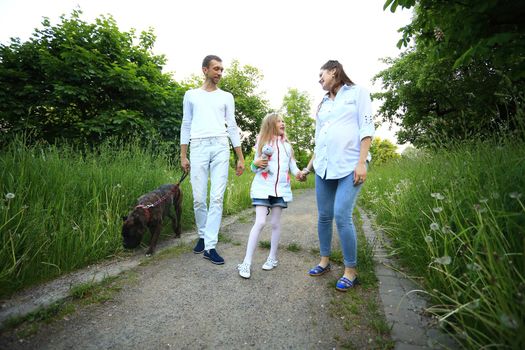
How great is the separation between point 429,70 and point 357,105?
15.1m

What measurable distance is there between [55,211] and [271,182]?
2.59 meters

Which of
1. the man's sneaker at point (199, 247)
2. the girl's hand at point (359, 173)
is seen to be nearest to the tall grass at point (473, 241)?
the girl's hand at point (359, 173)

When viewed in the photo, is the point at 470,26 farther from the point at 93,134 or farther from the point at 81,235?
the point at 93,134

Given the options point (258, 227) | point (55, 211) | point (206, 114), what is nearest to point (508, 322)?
point (258, 227)

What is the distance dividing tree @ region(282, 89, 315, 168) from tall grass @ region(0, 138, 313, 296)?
111ft

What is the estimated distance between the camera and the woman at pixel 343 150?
243 cm

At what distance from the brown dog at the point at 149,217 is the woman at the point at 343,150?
2242mm

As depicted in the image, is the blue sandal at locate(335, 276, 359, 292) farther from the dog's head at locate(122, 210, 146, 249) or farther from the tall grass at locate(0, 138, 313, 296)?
the tall grass at locate(0, 138, 313, 296)

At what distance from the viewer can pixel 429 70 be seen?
1409 centimetres

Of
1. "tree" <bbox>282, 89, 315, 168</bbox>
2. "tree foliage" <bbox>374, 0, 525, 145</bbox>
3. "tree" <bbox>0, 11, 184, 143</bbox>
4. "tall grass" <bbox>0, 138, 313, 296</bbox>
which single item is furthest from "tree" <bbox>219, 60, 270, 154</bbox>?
"tall grass" <bbox>0, 138, 313, 296</bbox>

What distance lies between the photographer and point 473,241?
1823 mm

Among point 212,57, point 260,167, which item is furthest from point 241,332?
point 212,57

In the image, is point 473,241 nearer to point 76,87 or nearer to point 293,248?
point 293,248

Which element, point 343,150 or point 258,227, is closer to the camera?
point 343,150
